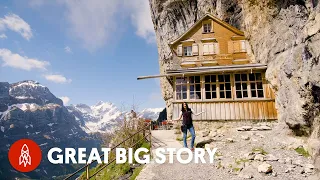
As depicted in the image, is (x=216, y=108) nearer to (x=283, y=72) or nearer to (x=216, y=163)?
(x=283, y=72)

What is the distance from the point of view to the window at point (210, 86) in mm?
16519

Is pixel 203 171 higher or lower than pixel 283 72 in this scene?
lower

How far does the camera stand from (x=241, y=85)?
1631 centimetres

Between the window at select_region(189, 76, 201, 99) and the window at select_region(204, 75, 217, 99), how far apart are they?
20.4 inches

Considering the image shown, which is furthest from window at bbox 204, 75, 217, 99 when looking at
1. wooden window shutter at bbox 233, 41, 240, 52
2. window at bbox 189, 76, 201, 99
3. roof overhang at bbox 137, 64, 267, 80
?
wooden window shutter at bbox 233, 41, 240, 52

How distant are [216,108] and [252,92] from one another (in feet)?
9.41

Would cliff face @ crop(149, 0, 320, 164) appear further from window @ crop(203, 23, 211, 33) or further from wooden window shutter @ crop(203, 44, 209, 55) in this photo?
wooden window shutter @ crop(203, 44, 209, 55)

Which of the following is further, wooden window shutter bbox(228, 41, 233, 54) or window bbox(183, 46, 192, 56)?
window bbox(183, 46, 192, 56)

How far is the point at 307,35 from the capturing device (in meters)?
10.2

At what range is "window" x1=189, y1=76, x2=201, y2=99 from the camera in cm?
1669

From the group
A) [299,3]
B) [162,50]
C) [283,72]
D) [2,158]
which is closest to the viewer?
[283,72]

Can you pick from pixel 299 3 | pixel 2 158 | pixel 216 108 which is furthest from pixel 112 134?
pixel 2 158

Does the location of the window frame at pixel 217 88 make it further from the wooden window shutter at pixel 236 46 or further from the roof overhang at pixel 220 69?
the wooden window shutter at pixel 236 46

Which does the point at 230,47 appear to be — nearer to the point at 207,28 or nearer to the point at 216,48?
the point at 216,48
